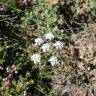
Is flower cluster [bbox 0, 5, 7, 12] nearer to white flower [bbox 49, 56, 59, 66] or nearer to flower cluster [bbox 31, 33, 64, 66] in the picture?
→ flower cluster [bbox 31, 33, 64, 66]

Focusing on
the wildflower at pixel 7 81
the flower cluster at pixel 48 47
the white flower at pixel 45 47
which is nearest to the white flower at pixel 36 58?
the flower cluster at pixel 48 47

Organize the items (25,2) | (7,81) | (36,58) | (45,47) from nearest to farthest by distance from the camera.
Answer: (7,81)
(36,58)
(45,47)
(25,2)

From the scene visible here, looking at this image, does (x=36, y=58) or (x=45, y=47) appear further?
(x=45, y=47)

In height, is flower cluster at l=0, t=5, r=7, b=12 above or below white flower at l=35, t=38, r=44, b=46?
above

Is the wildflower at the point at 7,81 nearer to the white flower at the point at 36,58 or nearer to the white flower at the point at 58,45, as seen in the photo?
the white flower at the point at 36,58

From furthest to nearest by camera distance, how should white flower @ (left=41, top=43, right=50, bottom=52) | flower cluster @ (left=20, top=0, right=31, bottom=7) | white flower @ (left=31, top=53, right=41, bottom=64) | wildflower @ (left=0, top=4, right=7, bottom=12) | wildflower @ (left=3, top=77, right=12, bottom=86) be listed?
flower cluster @ (left=20, top=0, right=31, bottom=7)
wildflower @ (left=0, top=4, right=7, bottom=12)
white flower @ (left=41, top=43, right=50, bottom=52)
white flower @ (left=31, top=53, right=41, bottom=64)
wildflower @ (left=3, top=77, right=12, bottom=86)

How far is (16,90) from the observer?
16.3 feet

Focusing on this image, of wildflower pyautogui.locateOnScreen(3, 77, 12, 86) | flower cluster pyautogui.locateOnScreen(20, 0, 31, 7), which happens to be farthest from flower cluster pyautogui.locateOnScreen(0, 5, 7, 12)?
wildflower pyautogui.locateOnScreen(3, 77, 12, 86)

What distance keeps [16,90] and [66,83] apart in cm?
77

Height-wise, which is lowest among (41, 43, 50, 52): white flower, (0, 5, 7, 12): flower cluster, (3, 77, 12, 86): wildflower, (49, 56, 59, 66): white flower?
(3, 77, 12, 86): wildflower

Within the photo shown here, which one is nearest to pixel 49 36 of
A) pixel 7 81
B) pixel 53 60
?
pixel 53 60

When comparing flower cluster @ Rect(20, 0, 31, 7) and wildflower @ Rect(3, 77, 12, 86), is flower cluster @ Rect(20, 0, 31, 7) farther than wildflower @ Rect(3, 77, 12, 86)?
Yes

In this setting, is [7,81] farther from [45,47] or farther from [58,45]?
[58,45]

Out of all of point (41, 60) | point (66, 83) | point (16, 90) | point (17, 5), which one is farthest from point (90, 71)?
point (17, 5)
